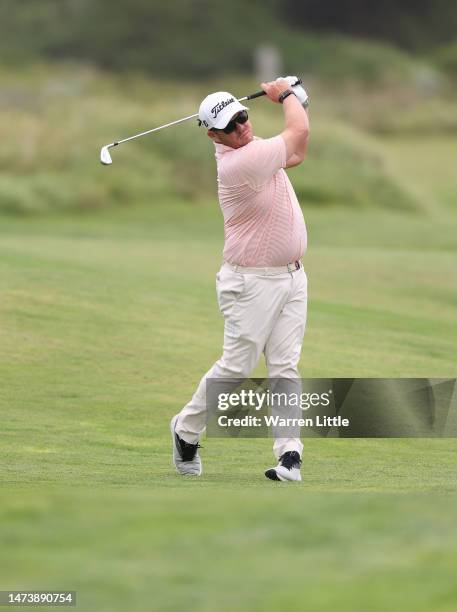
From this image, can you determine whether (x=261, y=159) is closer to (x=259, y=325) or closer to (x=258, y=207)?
(x=258, y=207)

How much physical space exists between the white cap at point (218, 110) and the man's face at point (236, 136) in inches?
2.1

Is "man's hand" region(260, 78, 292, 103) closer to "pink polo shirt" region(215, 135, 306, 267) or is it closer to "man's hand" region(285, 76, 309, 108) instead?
"man's hand" region(285, 76, 309, 108)

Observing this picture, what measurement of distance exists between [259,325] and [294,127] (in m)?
1.06

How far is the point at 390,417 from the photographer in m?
9.29

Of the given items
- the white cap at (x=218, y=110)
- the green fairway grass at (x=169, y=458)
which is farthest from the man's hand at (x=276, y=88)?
the green fairway grass at (x=169, y=458)

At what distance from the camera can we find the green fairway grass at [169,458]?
4945 millimetres

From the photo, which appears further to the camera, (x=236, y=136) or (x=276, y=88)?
(x=276, y=88)

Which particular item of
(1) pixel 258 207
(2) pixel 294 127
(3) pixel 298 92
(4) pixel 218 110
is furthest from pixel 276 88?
(1) pixel 258 207

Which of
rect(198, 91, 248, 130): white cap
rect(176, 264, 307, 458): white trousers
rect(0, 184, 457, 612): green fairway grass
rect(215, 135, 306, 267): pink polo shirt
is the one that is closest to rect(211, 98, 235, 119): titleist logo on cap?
rect(198, 91, 248, 130): white cap

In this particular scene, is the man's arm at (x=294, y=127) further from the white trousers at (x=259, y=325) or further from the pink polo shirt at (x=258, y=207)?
the white trousers at (x=259, y=325)

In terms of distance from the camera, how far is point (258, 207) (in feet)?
24.6

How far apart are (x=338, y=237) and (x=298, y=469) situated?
15189 mm

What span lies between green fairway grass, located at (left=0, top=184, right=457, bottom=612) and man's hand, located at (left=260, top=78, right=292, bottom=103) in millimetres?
2051

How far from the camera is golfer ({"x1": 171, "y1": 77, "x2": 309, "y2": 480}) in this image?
738 cm
